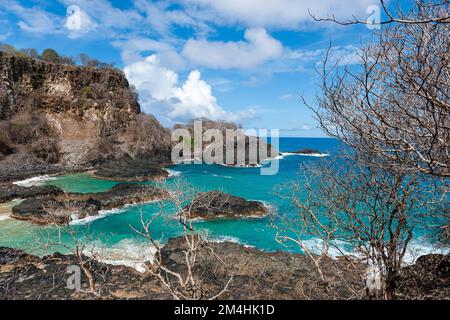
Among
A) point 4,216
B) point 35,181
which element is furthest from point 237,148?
point 4,216

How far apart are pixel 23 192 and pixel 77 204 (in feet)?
20.9

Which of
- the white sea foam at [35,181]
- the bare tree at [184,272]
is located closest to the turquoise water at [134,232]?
the bare tree at [184,272]

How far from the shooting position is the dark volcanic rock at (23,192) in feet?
65.4

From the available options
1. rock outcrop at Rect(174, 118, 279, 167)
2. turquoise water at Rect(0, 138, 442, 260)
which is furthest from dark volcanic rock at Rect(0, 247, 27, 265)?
rock outcrop at Rect(174, 118, 279, 167)

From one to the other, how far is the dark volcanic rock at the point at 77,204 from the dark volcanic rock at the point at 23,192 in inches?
58.2

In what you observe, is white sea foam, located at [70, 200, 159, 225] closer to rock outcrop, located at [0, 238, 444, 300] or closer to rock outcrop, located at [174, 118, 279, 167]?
rock outcrop, located at [0, 238, 444, 300]

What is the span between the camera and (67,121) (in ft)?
135

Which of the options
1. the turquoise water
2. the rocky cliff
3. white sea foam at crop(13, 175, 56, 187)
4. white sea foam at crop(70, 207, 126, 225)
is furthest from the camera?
the rocky cliff

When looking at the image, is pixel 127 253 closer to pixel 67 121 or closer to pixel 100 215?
pixel 100 215

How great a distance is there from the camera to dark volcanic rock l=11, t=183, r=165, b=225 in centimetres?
1595

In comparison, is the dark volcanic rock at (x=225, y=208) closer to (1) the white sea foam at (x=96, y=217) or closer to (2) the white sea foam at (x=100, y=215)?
(2) the white sea foam at (x=100, y=215)

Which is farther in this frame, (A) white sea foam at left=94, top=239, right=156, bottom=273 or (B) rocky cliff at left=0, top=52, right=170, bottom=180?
(B) rocky cliff at left=0, top=52, right=170, bottom=180

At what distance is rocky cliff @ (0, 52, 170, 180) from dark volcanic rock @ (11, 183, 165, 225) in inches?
584
